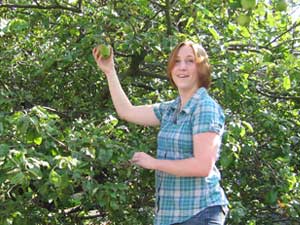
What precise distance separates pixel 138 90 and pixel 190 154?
193 cm

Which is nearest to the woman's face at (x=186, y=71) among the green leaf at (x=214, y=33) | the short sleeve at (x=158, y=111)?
the short sleeve at (x=158, y=111)

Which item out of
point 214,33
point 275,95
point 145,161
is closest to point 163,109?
point 145,161

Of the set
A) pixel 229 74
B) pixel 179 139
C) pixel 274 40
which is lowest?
pixel 179 139

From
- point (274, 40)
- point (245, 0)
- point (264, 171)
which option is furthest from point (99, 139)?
point (274, 40)

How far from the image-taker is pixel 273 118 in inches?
142

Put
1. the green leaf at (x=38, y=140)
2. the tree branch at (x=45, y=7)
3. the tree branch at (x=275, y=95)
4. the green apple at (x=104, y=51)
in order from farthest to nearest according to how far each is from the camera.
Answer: the tree branch at (x=275, y=95) < the tree branch at (x=45, y=7) < the green apple at (x=104, y=51) < the green leaf at (x=38, y=140)

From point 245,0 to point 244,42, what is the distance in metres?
1.19

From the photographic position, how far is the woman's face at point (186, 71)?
246 cm

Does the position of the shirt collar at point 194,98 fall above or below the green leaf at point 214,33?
below

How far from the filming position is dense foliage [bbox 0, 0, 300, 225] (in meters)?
2.96

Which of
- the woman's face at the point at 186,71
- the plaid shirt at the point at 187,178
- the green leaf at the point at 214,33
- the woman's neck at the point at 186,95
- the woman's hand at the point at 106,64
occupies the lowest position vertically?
the plaid shirt at the point at 187,178

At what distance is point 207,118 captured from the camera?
2.27 m

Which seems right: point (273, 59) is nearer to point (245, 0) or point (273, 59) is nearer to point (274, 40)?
point (274, 40)

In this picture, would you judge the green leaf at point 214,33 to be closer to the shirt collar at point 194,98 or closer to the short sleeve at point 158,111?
the short sleeve at point 158,111
